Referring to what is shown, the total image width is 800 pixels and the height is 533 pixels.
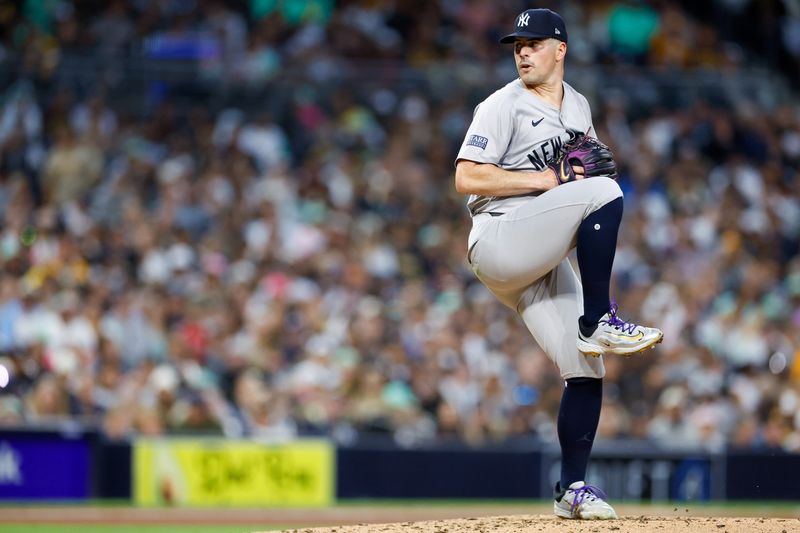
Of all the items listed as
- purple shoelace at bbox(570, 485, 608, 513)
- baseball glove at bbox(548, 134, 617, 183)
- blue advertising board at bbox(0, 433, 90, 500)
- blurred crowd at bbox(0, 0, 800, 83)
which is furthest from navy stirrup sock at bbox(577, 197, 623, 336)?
blurred crowd at bbox(0, 0, 800, 83)

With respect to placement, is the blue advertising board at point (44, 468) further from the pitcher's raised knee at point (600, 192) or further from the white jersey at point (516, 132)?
the pitcher's raised knee at point (600, 192)

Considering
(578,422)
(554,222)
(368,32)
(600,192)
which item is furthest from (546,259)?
(368,32)

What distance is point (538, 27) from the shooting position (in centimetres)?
529

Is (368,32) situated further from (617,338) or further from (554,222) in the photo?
(617,338)

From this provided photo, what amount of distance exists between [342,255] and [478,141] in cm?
759

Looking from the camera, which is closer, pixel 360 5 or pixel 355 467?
pixel 355 467

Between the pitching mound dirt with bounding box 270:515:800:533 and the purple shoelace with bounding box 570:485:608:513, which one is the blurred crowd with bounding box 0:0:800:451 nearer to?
the pitching mound dirt with bounding box 270:515:800:533

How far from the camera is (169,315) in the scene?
11.9 metres

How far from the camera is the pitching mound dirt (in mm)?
5129

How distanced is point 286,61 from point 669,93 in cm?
435

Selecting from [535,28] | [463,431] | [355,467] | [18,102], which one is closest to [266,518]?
[355,467]

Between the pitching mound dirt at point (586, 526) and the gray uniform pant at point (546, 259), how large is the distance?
641mm

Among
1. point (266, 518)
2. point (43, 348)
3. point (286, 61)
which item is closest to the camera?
point (266, 518)

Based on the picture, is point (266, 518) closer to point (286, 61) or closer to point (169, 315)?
point (169, 315)
